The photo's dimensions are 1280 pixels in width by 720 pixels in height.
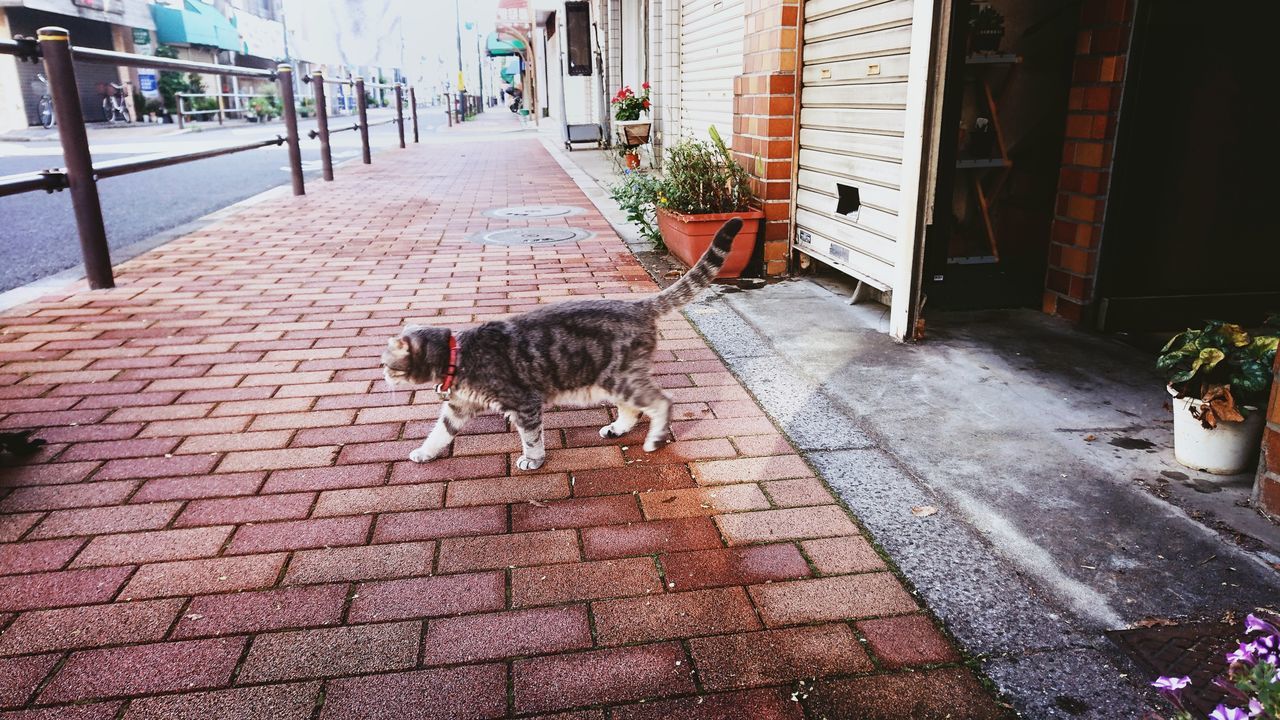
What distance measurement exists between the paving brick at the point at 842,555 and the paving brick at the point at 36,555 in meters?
2.20

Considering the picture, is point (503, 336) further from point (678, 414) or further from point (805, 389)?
point (805, 389)

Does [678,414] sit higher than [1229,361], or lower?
lower

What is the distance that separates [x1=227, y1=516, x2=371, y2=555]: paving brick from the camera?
2.49 m

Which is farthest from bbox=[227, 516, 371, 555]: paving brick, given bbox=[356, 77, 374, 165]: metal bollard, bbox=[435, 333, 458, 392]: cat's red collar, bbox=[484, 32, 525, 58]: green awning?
bbox=[484, 32, 525, 58]: green awning

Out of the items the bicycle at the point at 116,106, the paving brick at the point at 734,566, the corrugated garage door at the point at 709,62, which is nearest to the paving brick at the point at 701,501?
the paving brick at the point at 734,566

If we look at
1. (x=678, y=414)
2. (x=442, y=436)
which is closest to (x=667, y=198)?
(x=678, y=414)

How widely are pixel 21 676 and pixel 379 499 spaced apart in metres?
1.06

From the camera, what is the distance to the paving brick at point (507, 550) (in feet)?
7.86

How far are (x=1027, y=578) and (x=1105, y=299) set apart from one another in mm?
2709

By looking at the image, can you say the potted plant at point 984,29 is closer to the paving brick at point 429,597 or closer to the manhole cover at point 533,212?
the paving brick at point 429,597

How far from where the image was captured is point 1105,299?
4.38m

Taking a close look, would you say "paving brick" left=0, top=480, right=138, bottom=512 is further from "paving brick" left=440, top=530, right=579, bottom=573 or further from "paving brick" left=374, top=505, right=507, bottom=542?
"paving brick" left=440, top=530, right=579, bottom=573

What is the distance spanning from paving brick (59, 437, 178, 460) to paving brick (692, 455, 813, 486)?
2048mm

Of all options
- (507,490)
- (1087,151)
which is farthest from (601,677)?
(1087,151)
